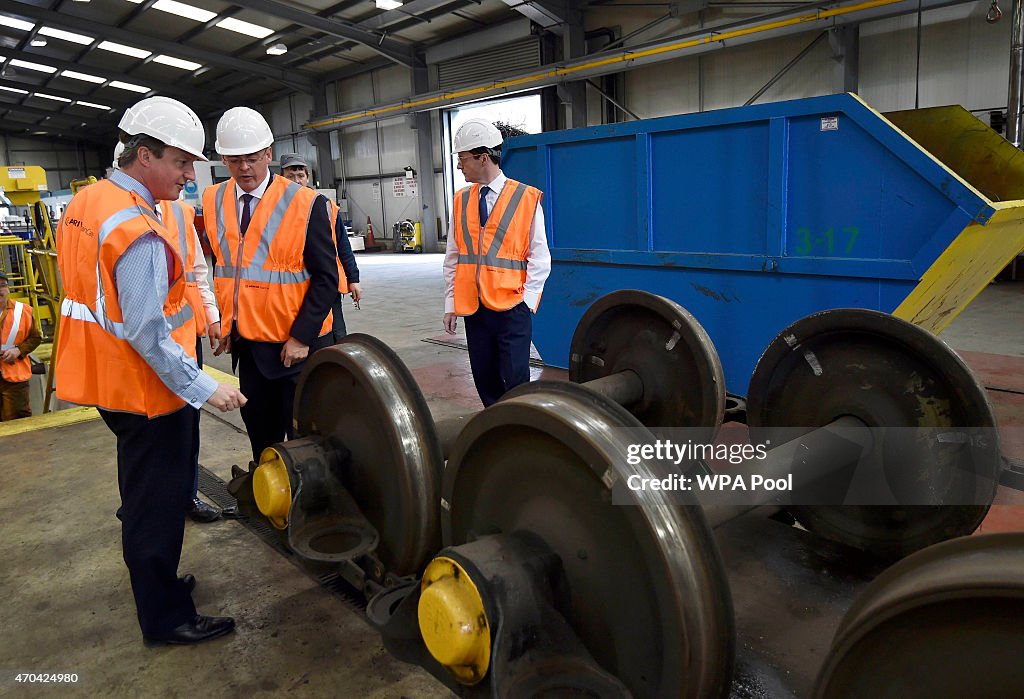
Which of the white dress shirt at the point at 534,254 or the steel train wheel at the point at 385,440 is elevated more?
the white dress shirt at the point at 534,254

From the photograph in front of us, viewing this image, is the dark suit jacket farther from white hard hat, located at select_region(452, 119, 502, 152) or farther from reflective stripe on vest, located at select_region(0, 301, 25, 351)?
reflective stripe on vest, located at select_region(0, 301, 25, 351)

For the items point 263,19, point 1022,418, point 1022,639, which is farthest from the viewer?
point 263,19

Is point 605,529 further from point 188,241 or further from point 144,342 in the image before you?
point 188,241

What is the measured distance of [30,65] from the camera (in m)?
18.7

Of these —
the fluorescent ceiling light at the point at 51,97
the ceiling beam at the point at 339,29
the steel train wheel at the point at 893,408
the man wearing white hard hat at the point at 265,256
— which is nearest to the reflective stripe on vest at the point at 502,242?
the man wearing white hard hat at the point at 265,256

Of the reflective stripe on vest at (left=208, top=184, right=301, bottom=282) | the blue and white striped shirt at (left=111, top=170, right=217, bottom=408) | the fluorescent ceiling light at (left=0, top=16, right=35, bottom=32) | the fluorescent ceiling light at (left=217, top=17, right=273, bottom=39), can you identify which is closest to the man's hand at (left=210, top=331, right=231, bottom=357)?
the reflective stripe on vest at (left=208, top=184, right=301, bottom=282)

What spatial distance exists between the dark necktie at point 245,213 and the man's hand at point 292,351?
1.49ft

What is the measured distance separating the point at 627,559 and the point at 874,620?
19.2 inches

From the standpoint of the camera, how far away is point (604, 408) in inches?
58.9

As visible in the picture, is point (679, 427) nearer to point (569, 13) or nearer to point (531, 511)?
point (531, 511)

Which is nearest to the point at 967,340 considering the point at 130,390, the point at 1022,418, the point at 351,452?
the point at 1022,418

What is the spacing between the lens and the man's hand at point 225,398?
6.36 ft

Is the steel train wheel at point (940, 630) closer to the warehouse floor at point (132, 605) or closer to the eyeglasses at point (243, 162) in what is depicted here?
the warehouse floor at point (132, 605)

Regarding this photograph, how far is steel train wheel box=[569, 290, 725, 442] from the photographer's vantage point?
267 cm
